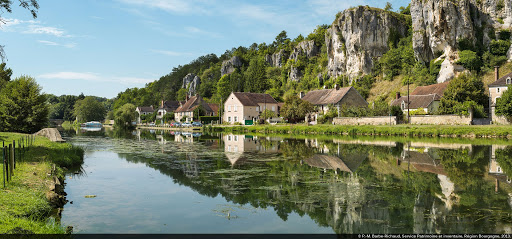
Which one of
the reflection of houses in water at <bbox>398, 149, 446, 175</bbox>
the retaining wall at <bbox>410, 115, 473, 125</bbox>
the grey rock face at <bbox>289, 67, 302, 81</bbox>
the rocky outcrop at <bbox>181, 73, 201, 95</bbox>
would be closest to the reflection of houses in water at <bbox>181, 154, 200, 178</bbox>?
the reflection of houses in water at <bbox>398, 149, 446, 175</bbox>

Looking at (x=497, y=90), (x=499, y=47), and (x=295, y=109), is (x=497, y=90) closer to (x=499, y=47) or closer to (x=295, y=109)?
(x=499, y=47)

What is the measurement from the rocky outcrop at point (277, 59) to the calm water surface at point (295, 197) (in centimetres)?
9095

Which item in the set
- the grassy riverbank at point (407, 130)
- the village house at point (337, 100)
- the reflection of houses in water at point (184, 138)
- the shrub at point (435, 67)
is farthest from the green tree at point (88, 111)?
the shrub at point (435, 67)

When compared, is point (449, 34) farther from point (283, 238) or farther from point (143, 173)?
point (283, 238)

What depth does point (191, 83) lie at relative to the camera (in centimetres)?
13688

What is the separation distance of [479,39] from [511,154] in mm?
48430

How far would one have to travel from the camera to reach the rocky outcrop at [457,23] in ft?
199

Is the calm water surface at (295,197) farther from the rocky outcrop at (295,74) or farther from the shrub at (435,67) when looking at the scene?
the rocky outcrop at (295,74)

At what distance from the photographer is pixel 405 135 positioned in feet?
133

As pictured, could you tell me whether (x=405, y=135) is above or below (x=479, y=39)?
below

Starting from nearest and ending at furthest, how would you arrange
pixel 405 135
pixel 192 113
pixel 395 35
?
1. pixel 405 135
2. pixel 395 35
3. pixel 192 113

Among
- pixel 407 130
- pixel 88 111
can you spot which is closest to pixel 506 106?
pixel 407 130

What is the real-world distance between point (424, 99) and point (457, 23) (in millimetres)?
17831

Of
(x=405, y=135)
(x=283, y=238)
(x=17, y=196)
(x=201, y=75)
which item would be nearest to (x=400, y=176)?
(x=283, y=238)
